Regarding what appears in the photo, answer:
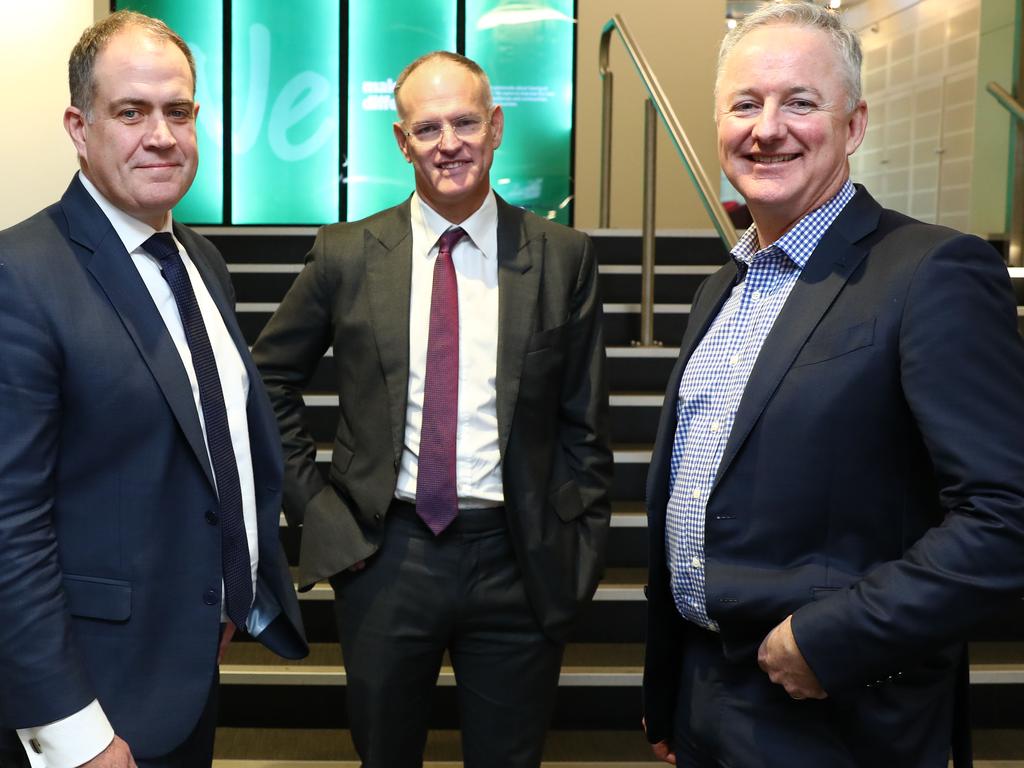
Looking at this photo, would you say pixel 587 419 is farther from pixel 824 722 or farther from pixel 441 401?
pixel 824 722

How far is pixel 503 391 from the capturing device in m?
2.22

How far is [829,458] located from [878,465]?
0.21ft

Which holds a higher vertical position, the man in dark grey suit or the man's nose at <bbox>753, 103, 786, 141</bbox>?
the man's nose at <bbox>753, 103, 786, 141</bbox>

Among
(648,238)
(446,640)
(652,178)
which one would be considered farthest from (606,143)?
(446,640)

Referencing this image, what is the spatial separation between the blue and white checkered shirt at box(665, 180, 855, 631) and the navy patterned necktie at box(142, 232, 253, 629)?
690 millimetres

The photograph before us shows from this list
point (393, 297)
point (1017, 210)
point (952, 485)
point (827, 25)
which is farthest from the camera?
point (1017, 210)

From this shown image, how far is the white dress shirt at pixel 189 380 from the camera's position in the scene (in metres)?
1.44

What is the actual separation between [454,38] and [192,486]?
24.4ft

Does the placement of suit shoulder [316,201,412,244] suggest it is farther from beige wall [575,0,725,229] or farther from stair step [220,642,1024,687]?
beige wall [575,0,725,229]

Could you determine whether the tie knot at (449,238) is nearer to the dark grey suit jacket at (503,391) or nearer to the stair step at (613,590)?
the dark grey suit jacket at (503,391)

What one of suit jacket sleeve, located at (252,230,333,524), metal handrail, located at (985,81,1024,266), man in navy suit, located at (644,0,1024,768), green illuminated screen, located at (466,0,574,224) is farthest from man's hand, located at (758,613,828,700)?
green illuminated screen, located at (466,0,574,224)

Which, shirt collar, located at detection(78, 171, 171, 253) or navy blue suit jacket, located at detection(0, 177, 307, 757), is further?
shirt collar, located at detection(78, 171, 171, 253)

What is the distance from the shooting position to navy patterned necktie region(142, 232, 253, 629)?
166 cm

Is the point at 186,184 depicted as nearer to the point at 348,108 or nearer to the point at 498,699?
the point at 498,699
